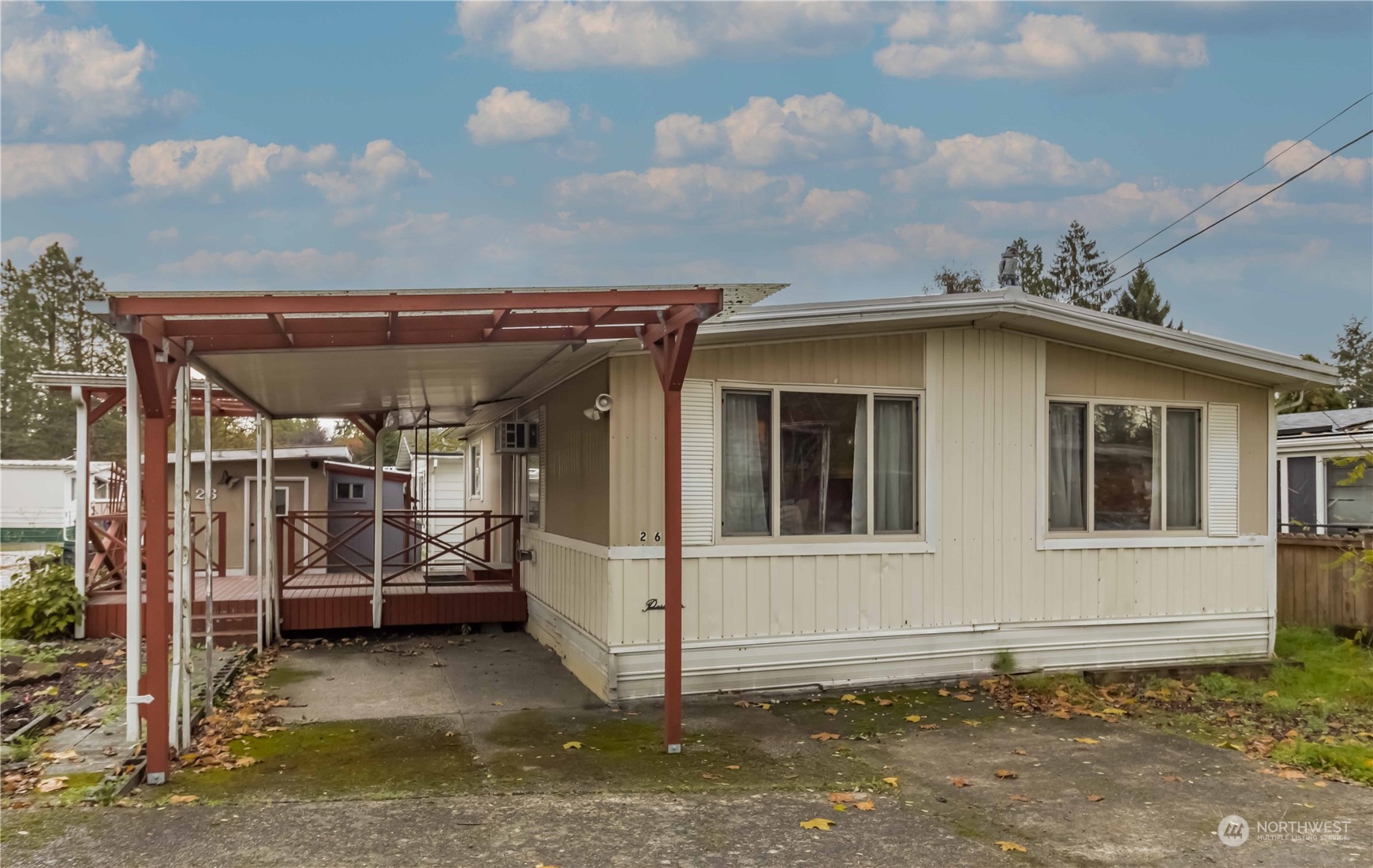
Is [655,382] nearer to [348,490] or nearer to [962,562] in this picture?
[962,562]

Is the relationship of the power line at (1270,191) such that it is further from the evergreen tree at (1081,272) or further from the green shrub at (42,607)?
the green shrub at (42,607)

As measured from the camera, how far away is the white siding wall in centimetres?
726

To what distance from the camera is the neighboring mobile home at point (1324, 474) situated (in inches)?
500

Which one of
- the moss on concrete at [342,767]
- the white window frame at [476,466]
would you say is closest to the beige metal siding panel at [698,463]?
the moss on concrete at [342,767]

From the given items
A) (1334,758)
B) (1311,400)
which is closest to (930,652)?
(1334,758)

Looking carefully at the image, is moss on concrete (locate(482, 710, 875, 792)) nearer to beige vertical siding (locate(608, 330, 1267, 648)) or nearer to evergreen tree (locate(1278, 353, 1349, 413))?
beige vertical siding (locate(608, 330, 1267, 648))

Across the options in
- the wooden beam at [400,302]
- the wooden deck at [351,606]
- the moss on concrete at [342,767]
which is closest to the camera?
the wooden beam at [400,302]

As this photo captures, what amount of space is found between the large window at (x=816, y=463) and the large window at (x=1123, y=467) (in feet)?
4.61

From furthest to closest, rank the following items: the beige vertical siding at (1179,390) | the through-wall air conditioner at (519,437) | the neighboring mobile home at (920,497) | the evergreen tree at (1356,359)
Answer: the evergreen tree at (1356,359), the through-wall air conditioner at (519,437), the beige vertical siding at (1179,390), the neighboring mobile home at (920,497)

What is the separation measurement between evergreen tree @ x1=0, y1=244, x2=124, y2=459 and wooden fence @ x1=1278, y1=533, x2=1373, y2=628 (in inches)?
1408

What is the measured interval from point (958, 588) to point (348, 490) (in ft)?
36.3

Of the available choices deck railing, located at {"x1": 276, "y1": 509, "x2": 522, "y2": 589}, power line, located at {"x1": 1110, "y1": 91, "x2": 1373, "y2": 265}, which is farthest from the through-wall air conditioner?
power line, located at {"x1": 1110, "y1": 91, "x2": 1373, "y2": 265}

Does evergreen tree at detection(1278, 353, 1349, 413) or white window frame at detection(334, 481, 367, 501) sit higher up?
evergreen tree at detection(1278, 353, 1349, 413)

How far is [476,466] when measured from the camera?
52.6 ft
